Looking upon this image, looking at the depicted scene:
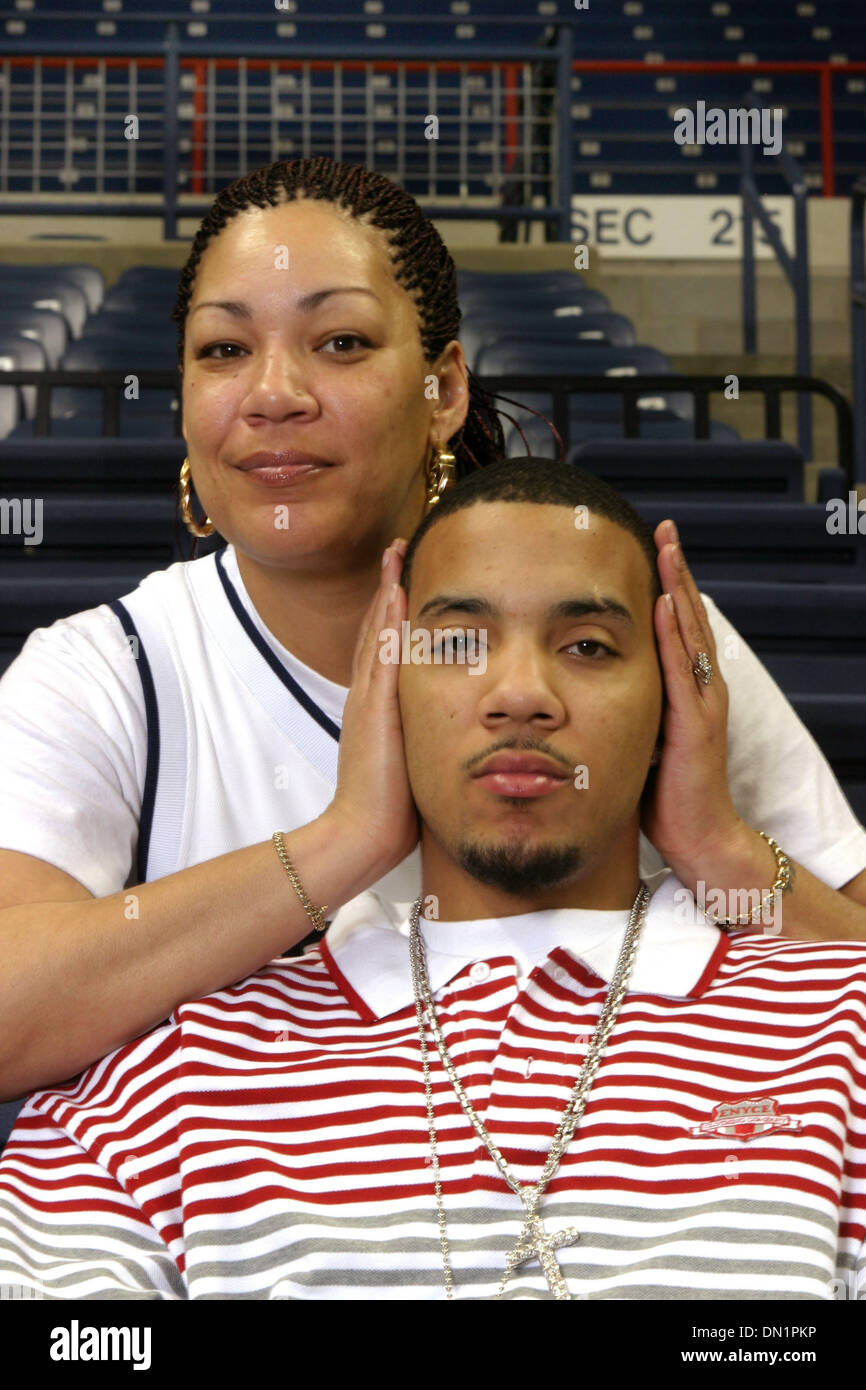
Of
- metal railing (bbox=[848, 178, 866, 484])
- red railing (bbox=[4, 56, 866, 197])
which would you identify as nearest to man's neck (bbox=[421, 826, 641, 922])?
metal railing (bbox=[848, 178, 866, 484])

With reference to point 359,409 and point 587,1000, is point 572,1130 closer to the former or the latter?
point 587,1000

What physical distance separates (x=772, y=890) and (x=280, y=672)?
0.42m

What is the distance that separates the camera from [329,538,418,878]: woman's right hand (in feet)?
3.59

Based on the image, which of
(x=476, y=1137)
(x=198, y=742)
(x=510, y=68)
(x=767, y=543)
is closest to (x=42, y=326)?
(x=767, y=543)

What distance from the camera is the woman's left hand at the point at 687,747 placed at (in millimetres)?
1119

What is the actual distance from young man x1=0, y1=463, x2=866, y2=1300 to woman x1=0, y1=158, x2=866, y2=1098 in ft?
0.11

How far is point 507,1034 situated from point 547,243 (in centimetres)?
478

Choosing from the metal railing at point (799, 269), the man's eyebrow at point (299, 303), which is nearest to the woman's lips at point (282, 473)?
the man's eyebrow at point (299, 303)

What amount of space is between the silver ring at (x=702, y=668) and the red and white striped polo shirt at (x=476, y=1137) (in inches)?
6.7

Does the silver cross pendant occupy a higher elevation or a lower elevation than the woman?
lower

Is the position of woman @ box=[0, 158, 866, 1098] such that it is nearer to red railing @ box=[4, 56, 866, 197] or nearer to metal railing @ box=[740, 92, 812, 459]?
metal railing @ box=[740, 92, 812, 459]

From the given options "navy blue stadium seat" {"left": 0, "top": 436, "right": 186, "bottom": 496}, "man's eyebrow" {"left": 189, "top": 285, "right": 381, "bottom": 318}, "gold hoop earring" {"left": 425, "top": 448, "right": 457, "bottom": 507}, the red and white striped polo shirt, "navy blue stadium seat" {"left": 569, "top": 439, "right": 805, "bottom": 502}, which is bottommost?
the red and white striped polo shirt

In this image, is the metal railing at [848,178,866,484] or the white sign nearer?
the metal railing at [848,178,866,484]

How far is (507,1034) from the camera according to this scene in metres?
1.01
